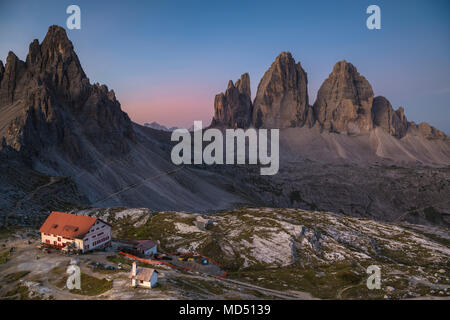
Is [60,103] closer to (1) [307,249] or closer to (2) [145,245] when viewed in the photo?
(2) [145,245]

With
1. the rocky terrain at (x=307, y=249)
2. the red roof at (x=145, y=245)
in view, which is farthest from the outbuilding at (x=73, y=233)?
the rocky terrain at (x=307, y=249)

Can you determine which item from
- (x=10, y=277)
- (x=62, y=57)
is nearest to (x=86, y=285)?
(x=10, y=277)

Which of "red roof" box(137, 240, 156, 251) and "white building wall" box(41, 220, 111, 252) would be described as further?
"red roof" box(137, 240, 156, 251)

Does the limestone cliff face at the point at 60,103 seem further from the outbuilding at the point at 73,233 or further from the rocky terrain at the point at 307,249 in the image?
the outbuilding at the point at 73,233

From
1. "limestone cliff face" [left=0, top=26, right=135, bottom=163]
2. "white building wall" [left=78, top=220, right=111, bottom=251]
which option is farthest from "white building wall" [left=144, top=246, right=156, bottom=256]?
"limestone cliff face" [left=0, top=26, right=135, bottom=163]

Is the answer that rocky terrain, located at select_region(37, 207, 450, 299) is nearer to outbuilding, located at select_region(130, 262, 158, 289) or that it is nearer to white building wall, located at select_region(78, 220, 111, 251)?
white building wall, located at select_region(78, 220, 111, 251)
